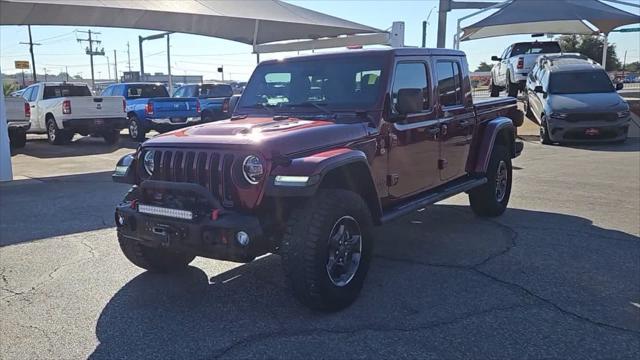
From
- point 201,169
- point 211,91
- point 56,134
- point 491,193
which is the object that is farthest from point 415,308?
point 211,91

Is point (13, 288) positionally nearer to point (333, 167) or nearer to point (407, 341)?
point (333, 167)

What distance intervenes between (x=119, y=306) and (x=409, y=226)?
11.3 ft

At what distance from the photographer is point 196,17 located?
16.8 meters

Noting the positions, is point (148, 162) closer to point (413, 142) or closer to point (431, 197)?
point (413, 142)

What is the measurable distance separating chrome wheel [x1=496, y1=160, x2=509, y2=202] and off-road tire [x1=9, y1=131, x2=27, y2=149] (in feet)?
45.6

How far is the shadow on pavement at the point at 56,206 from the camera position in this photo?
6.41m

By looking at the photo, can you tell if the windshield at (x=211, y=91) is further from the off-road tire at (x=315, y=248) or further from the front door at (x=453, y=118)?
the off-road tire at (x=315, y=248)

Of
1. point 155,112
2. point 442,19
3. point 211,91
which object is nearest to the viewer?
point 155,112

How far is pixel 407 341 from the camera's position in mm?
3467

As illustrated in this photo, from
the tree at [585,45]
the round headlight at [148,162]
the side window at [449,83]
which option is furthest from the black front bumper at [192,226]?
the tree at [585,45]

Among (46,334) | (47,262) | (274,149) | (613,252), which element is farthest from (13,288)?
(613,252)

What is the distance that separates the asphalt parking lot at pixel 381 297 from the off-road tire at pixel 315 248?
0.57 ft

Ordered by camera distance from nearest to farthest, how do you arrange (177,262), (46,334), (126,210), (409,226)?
(46,334) < (126,210) < (177,262) < (409,226)

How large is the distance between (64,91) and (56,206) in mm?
10633
